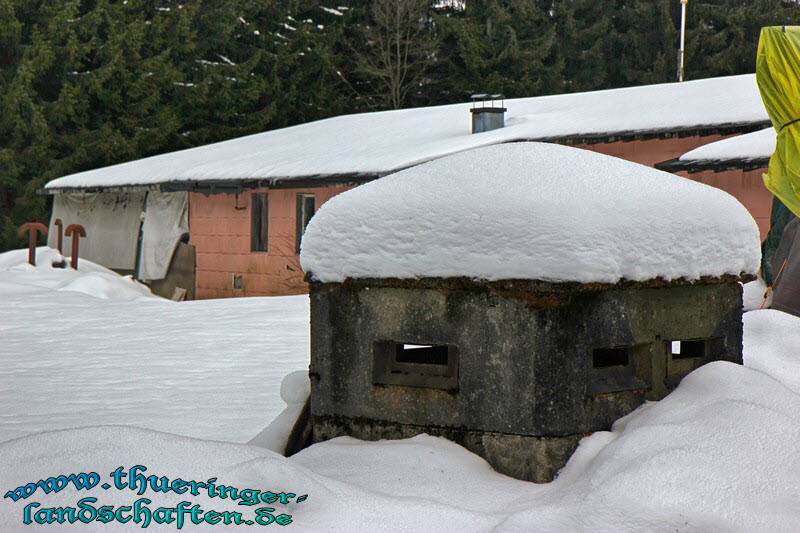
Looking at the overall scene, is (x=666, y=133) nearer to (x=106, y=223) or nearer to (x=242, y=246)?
(x=242, y=246)

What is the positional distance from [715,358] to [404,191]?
5.28 ft

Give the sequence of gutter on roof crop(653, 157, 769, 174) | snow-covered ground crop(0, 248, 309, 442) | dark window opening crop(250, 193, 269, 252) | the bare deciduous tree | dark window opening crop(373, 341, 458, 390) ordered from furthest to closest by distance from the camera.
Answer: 1. the bare deciduous tree
2. dark window opening crop(250, 193, 269, 252)
3. gutter on roof crop(653, 157, 769, 174)
4. snow-covered ground crop(0, 248, 309, 442)
5. dark window opening crop(373, 341, 458, 390)

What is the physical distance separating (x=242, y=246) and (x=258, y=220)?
548mm

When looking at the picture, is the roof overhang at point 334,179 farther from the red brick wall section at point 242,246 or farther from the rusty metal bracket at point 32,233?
the rusty metal bracket at point 32,233

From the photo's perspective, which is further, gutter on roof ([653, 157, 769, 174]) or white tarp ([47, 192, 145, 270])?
white tarp ([47, 192, 145, 270])

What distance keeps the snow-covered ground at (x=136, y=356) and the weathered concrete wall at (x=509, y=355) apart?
192 cm

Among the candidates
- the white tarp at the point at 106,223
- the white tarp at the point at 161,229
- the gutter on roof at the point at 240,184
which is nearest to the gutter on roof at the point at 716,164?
the gutter on roof at the point at 240,184

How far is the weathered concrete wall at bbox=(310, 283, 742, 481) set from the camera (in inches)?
152

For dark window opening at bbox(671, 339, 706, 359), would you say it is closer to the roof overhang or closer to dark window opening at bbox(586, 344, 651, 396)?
dark window opening at bbox(586, 344, 651, 396)

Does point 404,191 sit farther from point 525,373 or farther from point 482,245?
point 525,373

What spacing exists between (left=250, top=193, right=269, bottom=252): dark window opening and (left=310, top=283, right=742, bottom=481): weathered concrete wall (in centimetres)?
1317

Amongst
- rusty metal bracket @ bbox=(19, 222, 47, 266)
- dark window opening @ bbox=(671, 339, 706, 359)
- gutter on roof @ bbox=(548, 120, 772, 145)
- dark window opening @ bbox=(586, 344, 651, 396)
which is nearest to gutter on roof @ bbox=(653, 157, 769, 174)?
gutter on roof @ bbox=(548, 120, 772, 145)

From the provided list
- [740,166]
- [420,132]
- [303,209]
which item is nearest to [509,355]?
[740,166]

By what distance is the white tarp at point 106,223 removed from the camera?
762 inches
